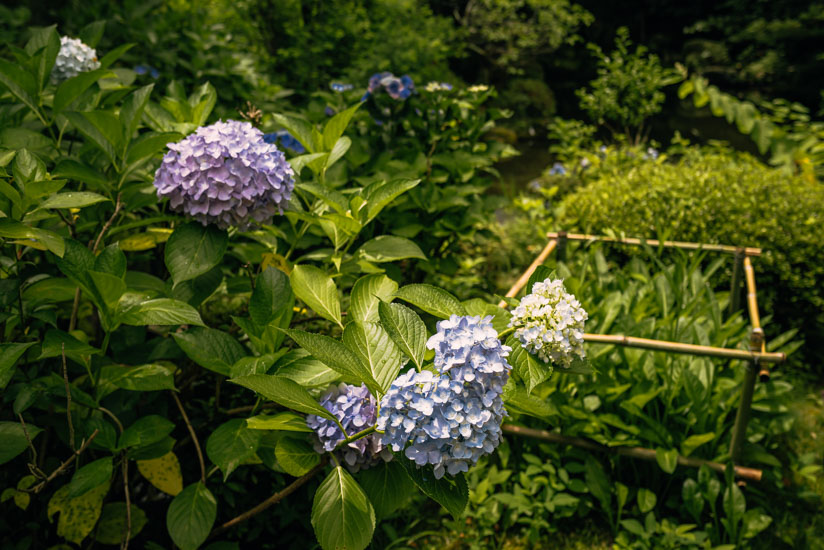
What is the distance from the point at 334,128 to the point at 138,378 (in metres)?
0.72

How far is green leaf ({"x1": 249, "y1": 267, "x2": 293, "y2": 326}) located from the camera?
1.15m

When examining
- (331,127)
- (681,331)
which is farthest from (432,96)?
(681,331)

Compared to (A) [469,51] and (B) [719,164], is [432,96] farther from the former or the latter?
(A) [469,51]

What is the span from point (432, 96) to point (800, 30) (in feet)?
35.4

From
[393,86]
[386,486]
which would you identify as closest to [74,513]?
[386,486]

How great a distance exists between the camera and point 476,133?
2.51m

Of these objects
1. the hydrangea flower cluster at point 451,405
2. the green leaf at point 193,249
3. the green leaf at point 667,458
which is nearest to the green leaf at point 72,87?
the green leaf at point 193,249

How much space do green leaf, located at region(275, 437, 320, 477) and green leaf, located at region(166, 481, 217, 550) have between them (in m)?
0.27

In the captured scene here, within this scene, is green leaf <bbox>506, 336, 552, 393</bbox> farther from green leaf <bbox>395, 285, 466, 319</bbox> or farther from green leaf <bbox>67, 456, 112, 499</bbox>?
green leaf <bbox>67, 456, 112, 499</bbox>

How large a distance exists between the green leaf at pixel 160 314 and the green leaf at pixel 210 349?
0.06 meters

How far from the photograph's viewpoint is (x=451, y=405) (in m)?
0.79

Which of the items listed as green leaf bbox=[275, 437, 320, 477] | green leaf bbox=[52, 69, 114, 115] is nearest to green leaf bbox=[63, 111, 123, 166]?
green leaf bbox=[52, 69, 114, 115]

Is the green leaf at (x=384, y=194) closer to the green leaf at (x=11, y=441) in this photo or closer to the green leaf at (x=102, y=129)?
the green leaf at (x=102, y=129)

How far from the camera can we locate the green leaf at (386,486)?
3.28ft
